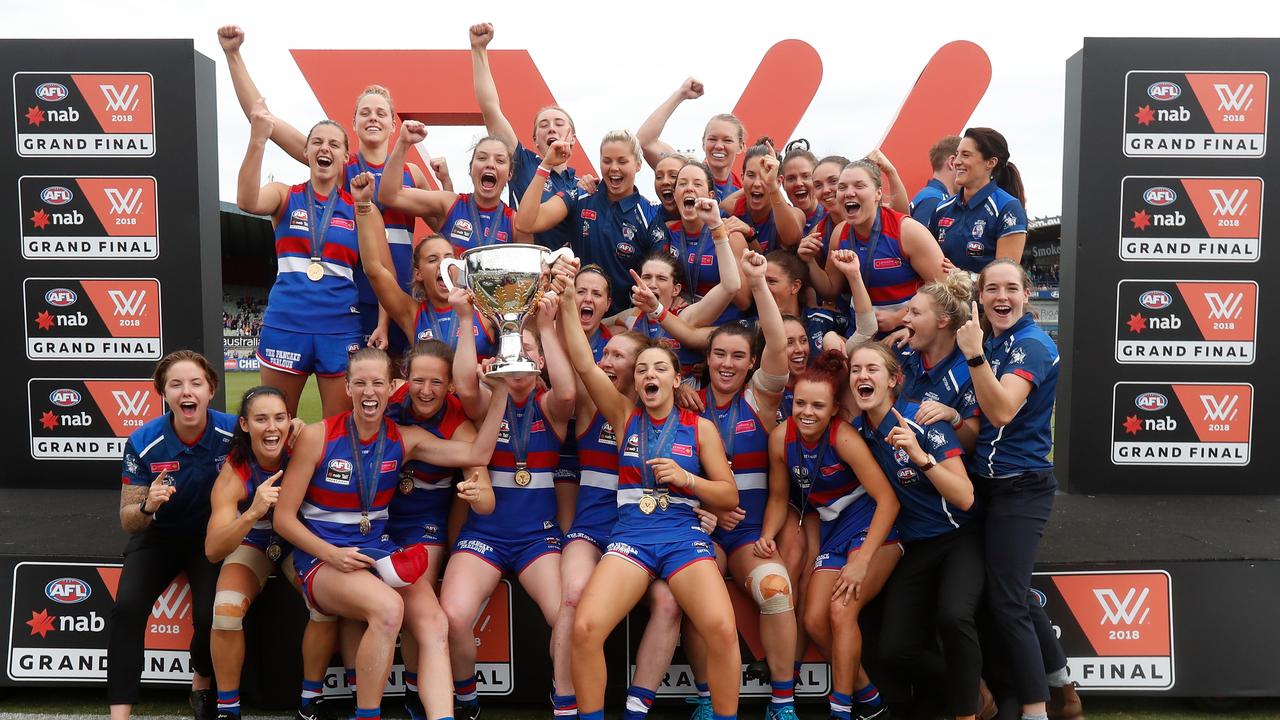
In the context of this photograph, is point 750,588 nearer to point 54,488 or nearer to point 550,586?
point 550,586

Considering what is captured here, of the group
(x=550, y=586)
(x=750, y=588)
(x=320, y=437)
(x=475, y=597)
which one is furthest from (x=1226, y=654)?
(x=320, y=437)

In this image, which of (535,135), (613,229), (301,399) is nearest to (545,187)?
(535,135)

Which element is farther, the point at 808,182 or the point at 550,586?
the point at 808,182

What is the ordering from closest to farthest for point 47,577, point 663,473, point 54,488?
point 663,473, point 47,577, point 54,488

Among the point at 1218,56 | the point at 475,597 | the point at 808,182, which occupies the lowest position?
the point at 475,597

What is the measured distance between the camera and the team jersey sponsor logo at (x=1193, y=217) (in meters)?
5.10

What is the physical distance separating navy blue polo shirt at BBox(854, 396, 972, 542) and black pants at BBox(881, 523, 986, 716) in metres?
0.06

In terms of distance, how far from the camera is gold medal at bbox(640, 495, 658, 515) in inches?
139

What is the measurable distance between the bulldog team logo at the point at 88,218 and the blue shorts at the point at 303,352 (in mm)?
1589

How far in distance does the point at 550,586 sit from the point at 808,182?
2686mm

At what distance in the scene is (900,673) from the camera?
3.66 meters

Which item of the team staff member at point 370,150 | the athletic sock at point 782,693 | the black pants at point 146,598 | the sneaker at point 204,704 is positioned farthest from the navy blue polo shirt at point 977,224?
the sneaker at point 204,704

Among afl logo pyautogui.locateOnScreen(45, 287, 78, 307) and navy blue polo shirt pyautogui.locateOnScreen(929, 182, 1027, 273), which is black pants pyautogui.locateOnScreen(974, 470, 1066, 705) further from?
afl logo pyautogui.locateOnScreen(45, 287, 78, 307)

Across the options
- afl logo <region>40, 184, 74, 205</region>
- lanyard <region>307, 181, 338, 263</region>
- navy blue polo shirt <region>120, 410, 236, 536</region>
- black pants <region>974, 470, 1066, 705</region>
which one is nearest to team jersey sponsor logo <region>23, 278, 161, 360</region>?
afl logo <region>40, 184, 74, 205</region>
